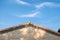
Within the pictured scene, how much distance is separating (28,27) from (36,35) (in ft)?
3.37

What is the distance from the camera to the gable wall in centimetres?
1115

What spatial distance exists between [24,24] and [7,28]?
1572 mm

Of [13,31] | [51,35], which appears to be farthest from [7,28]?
[51,35]

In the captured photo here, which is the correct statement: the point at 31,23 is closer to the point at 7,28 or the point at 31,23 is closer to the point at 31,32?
the point at 31,32

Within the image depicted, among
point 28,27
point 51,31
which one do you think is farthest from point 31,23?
point 51,31

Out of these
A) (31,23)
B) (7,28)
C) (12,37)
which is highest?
(31,23)

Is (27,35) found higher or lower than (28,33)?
lower

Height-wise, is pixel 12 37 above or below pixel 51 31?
below

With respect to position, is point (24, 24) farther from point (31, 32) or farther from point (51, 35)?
point (51, 35)

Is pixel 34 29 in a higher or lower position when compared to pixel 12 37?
higher

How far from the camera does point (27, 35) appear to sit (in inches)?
442

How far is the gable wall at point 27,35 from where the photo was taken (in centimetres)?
1115

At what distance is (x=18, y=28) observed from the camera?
37.8 feet

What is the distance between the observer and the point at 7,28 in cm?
1137
